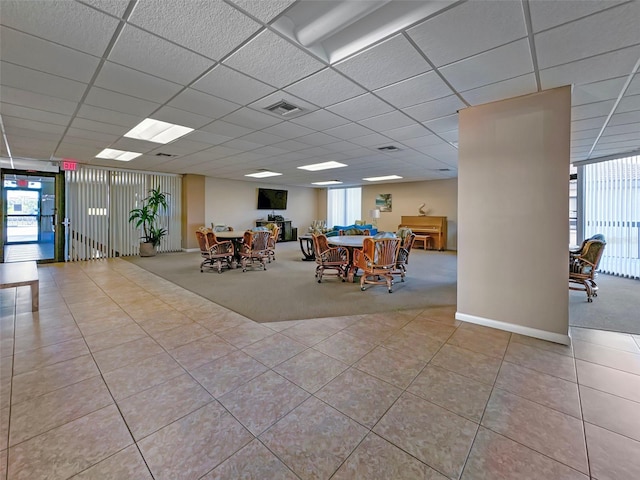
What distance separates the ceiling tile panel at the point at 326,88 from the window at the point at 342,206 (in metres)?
10.4

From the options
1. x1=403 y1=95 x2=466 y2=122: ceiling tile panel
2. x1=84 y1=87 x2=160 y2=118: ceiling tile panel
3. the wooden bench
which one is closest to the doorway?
the wooden bench

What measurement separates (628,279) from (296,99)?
7452 millimetres

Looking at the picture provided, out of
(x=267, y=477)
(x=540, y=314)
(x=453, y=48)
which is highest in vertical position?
(x=453, y=48)

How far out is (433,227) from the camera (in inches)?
412

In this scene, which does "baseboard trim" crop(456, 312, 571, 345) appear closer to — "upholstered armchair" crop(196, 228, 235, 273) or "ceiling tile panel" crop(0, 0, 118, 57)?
"ceiling tile panel" crop(0, 0, 118, 57)

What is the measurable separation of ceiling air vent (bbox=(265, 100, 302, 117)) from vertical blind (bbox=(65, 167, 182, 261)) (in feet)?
23.5

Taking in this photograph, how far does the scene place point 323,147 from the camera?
5.48 meters

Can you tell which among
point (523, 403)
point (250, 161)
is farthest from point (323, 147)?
point (523, 403)

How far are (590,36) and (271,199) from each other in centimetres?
1075

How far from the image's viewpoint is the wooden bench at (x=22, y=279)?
3.38 metres

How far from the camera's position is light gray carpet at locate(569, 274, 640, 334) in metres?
3.35

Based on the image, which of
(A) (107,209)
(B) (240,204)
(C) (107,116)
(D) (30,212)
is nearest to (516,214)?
(C) (107,116)

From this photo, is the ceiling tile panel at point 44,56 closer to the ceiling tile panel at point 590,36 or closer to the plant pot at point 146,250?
the ceiling tile panel at point 590,36

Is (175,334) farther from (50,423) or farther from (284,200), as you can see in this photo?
(284,200)
